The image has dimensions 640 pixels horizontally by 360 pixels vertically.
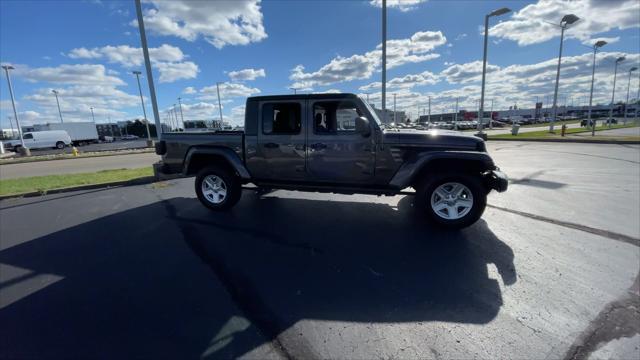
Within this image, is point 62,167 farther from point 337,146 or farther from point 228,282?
point 228,282

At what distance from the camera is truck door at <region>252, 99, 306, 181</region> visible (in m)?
5.00

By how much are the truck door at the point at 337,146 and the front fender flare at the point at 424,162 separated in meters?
0.45

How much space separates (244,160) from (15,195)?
6.72m

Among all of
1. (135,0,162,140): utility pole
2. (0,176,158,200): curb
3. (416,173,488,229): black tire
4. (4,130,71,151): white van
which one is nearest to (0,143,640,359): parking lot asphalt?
(416,173,488,229): black tire

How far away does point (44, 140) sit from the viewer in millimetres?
34312

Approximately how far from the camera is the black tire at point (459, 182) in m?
4.21

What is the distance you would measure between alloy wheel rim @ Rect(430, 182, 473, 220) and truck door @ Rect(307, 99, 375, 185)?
1.02 meters

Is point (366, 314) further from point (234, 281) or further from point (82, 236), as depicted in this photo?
point (82, 236)

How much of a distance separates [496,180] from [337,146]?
2351 mm

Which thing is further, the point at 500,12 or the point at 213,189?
the point at 500,12

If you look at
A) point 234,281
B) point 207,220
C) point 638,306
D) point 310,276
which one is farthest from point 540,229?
point 207,220

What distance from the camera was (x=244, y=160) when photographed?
17.7ft

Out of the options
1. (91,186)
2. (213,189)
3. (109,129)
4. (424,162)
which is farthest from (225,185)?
(109,129)

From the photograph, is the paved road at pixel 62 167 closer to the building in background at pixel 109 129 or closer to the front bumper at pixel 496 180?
the front bumper at pixel 496 180
